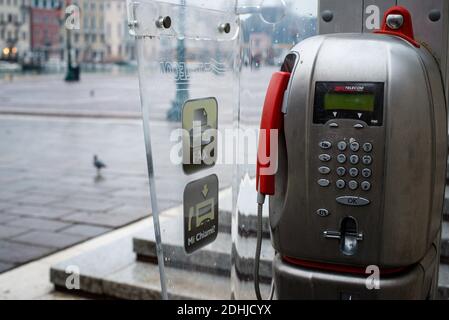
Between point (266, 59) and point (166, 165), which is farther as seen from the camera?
point (266, 59)

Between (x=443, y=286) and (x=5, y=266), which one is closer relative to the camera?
(x=443, y=286)

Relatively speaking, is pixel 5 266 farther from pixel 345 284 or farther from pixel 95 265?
pixel 345 284

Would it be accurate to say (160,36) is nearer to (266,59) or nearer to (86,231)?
(266,59)

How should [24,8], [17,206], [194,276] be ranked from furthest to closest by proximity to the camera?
[24,8] → [17,206] → [194,276]

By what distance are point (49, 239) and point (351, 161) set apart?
3642 mm

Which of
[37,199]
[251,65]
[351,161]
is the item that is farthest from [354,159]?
[37,199]

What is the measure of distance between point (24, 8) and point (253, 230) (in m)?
53.9

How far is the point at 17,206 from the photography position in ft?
19.2

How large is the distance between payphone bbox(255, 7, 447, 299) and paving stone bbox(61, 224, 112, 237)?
11.0 feet

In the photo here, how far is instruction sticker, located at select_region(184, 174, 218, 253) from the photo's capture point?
7.15 feet

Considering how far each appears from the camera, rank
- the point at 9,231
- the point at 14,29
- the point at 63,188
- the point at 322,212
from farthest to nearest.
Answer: the point at 14,29
the point at 63,188
the point at 9,231
the point at 322,212

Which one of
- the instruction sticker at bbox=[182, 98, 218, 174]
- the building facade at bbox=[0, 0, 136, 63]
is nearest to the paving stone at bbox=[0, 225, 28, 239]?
the instruction sticker at bbox=[182, 98, 218, 174]

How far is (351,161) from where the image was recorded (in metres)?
1.70
